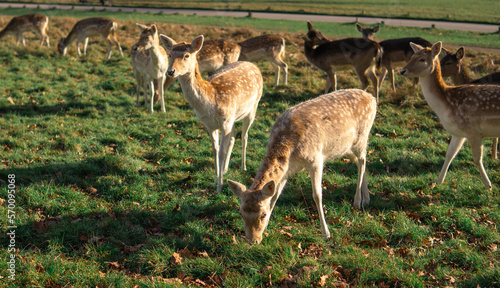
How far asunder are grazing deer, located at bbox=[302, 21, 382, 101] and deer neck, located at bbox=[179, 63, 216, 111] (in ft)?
17.6

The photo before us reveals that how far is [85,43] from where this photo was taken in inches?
624

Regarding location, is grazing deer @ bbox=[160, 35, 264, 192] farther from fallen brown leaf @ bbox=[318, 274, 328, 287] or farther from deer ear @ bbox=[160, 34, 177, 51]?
fallen brown leaf @ bbox=[318, 274, 328, 287]

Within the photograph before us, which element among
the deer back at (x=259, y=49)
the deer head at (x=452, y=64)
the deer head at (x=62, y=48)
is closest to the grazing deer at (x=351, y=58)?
the deer back at (x=259, y=49)

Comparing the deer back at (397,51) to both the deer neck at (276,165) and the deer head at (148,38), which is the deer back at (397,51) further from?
the deer neck at (276,165)

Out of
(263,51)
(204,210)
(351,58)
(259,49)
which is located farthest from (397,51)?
(204,210)

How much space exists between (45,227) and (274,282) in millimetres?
2976

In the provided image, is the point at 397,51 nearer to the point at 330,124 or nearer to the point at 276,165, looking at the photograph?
the point at 330,124

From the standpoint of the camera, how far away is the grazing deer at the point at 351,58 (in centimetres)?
1061

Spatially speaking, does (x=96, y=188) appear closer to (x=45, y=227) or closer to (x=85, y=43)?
(x=45, y=227)

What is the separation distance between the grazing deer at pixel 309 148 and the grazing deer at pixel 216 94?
146 centimetres

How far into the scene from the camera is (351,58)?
10742 mm

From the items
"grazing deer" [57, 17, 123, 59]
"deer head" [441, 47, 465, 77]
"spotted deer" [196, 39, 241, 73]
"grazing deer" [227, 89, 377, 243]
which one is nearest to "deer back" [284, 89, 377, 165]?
"grazing deer" [227, 89, 377, 243]

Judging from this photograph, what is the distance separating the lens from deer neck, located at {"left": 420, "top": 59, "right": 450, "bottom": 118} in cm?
615

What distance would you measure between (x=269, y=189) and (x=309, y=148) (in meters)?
0.87
